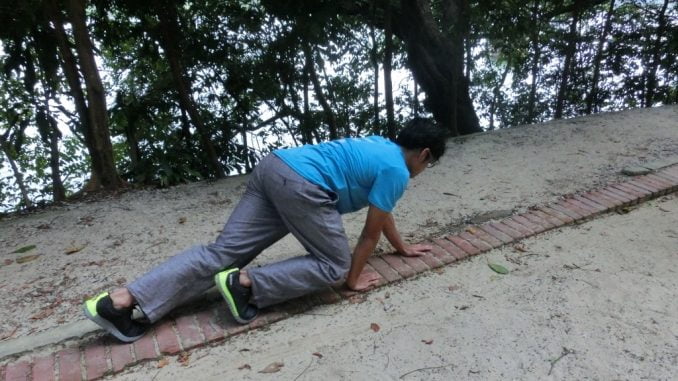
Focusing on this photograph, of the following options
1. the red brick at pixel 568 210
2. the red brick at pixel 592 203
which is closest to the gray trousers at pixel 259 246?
the red brick at pixel 568 210

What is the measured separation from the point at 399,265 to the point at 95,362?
5.51 ft

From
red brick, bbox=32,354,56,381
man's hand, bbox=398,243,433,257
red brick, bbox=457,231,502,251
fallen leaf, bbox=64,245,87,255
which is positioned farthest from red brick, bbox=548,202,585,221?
fallen leaf, bbox=64,245,87,255

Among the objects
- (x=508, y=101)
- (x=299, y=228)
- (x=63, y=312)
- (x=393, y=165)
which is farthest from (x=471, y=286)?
(x=508, y=101)

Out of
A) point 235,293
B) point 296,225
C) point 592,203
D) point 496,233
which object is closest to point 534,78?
point 592,203

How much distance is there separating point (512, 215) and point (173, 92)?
508cm

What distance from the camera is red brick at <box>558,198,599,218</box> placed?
3.21 m

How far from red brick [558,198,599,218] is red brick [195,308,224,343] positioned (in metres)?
2.60

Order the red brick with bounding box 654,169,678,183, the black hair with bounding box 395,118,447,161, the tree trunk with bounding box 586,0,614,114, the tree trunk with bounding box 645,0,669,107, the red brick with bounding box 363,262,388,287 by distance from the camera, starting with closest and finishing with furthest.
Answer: the black hair with bounding box 395,118,447,161 < the red brick with bounding box 363,262,388,287 < the red brick with bounding box 654,169,678,183 < the tree trunk with bounding box 645,0,669,107 < the tree trunk with bounding box 586,0,614,114

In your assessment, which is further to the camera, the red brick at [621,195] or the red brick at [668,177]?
the red brick at [668,177]

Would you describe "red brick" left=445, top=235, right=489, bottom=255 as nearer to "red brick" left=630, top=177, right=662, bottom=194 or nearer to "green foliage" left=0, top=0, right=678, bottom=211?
"red brick" left=630, top=177, right=662, bottom=194

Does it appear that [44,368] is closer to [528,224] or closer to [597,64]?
[528,224]

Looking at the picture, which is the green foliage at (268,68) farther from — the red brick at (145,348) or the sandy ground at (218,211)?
the red brick at (145,348)

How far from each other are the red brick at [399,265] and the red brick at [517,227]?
904 millimetres

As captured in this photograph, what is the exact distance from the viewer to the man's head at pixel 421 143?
2.26m
